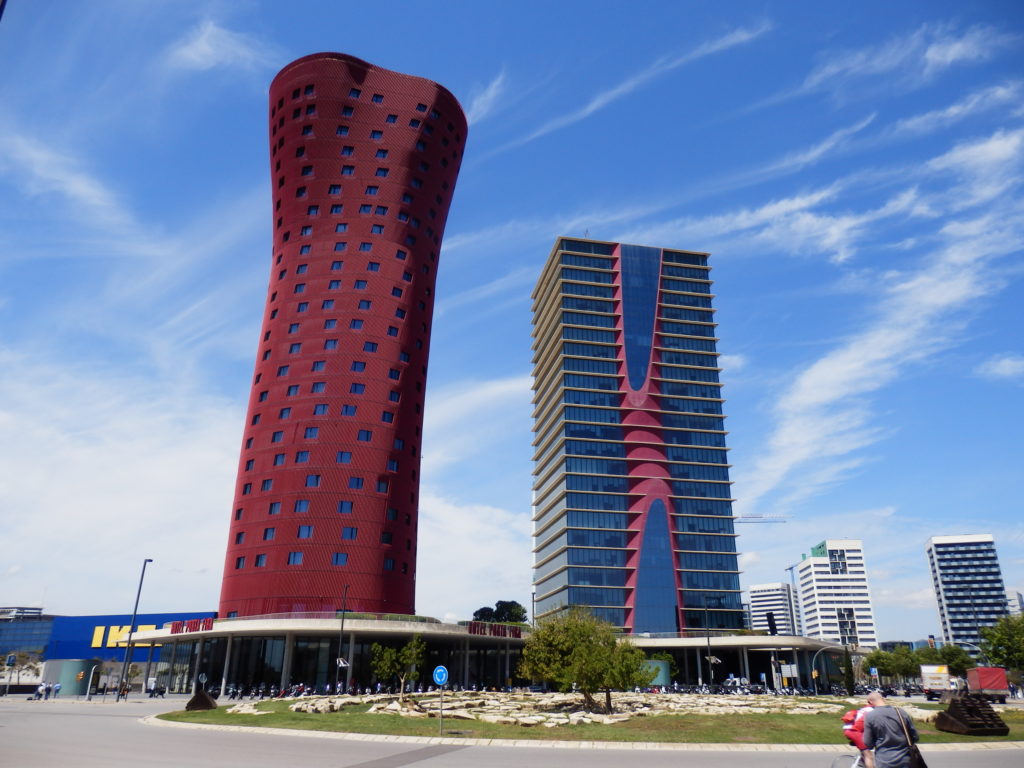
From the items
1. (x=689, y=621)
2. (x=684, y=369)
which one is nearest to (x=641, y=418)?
(x=684, y=369)

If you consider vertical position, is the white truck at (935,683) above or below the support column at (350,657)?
below

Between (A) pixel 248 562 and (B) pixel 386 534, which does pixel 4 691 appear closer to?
(A) pixel 248 562

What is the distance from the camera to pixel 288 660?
202ft

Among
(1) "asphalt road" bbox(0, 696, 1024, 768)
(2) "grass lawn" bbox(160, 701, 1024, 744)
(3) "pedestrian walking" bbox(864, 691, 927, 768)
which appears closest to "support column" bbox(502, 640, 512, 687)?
(2) "grass lawn" bbox(160, 701, 1024, 744)

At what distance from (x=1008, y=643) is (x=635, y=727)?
6536cm

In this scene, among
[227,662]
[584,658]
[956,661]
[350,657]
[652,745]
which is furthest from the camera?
[956,661]

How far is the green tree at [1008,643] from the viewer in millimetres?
72062

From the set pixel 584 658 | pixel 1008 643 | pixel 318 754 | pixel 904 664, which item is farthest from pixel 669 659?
pixel 318 754

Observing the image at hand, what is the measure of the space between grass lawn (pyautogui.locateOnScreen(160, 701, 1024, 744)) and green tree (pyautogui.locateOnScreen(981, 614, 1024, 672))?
45.8 meters

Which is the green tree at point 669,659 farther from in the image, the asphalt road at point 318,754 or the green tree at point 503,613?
the asphalt road at point 318,754

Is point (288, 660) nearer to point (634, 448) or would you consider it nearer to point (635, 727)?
point (635, 727)

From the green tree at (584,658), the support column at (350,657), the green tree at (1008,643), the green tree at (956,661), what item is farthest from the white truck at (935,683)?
the support column at (350,657)

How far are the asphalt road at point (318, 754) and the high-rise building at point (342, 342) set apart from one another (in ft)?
125

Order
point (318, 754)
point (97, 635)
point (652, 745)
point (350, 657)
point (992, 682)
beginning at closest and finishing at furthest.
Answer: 1. point (318, 754)
2. point (652, 745)
3. point (992, 682)
4. point (350, 657)
5. point (97, 635)
